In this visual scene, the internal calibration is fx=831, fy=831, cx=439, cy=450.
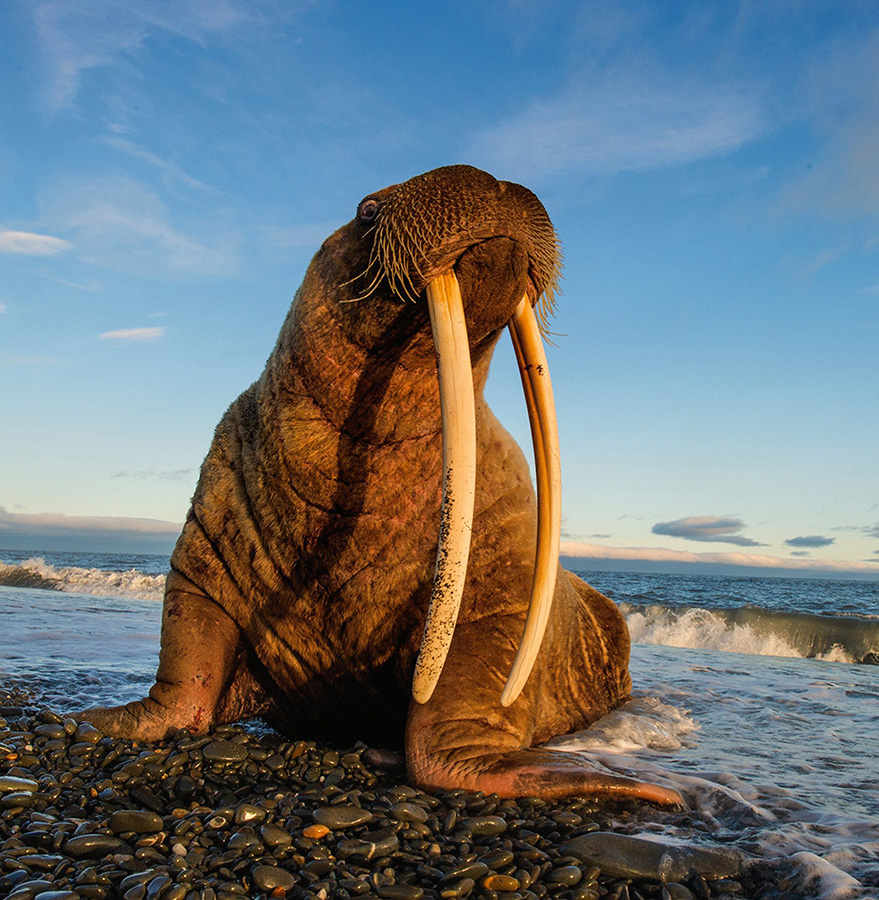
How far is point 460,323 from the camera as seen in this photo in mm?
3461

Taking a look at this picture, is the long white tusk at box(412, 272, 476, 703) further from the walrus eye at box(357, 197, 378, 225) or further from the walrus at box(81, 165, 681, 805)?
the walrus eye at box(357, 197, 378, 225)

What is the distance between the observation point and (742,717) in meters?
6.00

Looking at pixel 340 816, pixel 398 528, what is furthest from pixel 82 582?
pixel 340 816

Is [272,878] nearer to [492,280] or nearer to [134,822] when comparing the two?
[134,822]

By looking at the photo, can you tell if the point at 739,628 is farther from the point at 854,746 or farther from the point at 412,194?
the point at 412,194

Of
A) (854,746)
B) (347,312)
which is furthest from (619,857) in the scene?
(854,746)

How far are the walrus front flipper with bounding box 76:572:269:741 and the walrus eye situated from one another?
221 centimetres

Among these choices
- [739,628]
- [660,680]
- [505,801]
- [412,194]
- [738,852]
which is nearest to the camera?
[738,852]

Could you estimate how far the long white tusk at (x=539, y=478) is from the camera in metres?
3.46

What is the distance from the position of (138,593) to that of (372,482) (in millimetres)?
17136

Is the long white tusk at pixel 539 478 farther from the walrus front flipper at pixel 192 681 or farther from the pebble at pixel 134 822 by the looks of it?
the walrus front flipper at pixel 192 681

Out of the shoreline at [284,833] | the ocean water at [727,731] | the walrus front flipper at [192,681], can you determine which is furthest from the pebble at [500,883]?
the walrus front flipper at [192,681]

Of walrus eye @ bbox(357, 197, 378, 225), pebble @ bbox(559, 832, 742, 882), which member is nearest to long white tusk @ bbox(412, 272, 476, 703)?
walrus eye @ bbox(357, 197, 378, 225)

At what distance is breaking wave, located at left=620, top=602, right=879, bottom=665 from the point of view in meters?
17.1
